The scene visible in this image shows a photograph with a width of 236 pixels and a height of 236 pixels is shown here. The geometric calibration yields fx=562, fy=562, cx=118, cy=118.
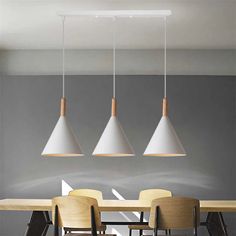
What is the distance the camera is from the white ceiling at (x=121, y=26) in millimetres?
5742

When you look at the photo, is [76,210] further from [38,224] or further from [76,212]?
[38,224]

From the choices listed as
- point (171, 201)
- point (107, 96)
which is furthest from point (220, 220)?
point (107, 96)

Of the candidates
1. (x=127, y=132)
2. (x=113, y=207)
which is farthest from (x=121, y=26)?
(x=113, y=207)

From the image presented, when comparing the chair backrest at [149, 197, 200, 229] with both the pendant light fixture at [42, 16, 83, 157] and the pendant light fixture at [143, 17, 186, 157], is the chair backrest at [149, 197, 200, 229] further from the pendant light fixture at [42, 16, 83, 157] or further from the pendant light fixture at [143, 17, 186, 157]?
the pendant light fixture at [42, 16, 83, 157]

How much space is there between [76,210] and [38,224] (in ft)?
3.24

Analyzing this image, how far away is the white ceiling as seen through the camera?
18.8ft

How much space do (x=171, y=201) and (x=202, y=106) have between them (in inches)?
116

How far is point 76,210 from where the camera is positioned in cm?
512

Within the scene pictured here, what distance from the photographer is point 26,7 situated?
5875mm

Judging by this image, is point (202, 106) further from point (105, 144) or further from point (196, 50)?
point (105, 144)

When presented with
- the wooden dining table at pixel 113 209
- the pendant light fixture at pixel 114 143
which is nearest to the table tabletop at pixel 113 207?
the wooden dining table at pixel 113 209

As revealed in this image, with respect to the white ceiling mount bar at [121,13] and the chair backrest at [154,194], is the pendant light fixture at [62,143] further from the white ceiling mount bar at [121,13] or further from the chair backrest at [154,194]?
the chair backrest at [154,194]

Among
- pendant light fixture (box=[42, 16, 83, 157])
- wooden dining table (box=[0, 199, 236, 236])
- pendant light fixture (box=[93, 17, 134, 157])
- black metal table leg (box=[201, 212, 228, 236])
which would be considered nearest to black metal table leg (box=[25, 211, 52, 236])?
wooden dining table (box=[0, 199, 236, 236])

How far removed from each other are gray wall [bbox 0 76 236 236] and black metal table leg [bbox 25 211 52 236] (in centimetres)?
170
